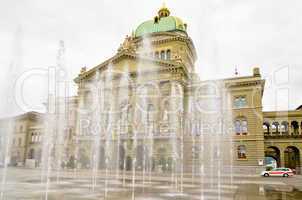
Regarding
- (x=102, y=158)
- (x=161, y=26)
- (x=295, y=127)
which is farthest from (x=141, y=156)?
(x=161, y=26)

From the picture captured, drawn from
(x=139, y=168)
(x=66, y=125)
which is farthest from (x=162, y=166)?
(x=66, y=125)

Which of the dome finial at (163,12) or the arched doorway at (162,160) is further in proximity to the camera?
the dome finial at (163,12)

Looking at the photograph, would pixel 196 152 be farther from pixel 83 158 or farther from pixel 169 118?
pixel 83 158

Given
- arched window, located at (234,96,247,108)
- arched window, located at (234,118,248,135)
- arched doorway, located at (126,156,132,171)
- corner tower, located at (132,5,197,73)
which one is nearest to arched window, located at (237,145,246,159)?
arched window, located at (234,118,248,135)

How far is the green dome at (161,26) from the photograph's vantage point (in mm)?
59531

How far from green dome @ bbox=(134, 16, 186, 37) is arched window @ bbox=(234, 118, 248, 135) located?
2578 centimetres

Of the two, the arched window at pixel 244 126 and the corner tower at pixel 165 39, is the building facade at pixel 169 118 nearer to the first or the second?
the arched window at pixel 244 126

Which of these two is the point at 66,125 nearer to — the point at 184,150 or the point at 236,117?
the point at 184,150

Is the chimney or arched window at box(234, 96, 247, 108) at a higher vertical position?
the chimney

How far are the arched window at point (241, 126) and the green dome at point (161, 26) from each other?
25.8 meters

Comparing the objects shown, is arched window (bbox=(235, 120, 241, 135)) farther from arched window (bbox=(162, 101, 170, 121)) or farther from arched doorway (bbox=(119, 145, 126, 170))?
arched doorway (bbox=(119, 145, 126, 170))

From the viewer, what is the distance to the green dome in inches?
2344

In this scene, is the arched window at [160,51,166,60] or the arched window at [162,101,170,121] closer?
the arched window at [162,101,170,121]

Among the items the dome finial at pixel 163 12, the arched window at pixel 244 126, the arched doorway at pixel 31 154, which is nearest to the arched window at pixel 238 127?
the arched window at pixel 244 126
